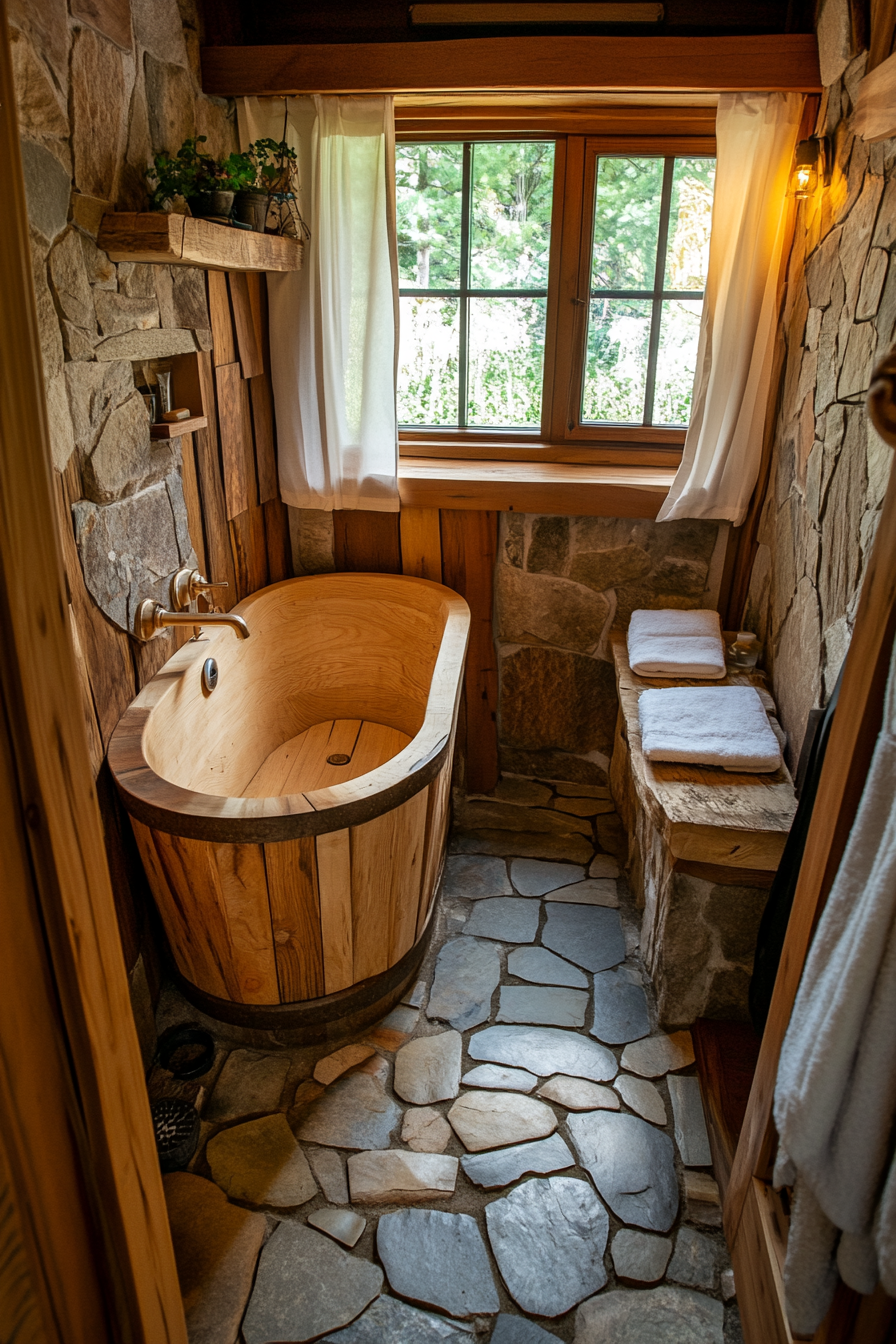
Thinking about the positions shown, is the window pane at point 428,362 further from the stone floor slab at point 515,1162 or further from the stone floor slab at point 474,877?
the stone floor slab at point 515,1162

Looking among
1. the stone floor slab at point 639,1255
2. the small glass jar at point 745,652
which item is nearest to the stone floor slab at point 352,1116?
the stone floor slab at point 639,1255

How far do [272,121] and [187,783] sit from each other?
201cm

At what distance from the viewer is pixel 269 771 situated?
9.16 feet

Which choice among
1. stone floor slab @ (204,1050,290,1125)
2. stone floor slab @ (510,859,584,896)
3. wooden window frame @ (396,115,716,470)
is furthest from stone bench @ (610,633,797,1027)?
wooden window frame @ (396,115,716,470)

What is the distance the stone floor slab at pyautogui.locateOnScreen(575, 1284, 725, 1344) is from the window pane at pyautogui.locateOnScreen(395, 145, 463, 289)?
2850 millimetres

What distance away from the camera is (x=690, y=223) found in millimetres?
2727

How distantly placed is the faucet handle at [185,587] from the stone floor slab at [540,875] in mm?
1306

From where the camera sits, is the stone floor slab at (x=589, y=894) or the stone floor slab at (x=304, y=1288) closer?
the stone floor slab at (x=304, y=1288)

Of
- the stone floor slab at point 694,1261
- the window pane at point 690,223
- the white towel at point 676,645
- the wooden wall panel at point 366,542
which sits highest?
the window pane at point 690,223

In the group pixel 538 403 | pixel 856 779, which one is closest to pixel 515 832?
pixel 538 403

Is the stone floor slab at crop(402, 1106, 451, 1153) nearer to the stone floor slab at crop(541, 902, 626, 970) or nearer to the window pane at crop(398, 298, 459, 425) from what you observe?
the stone floor slab at crop(541, 902, 626, 970)

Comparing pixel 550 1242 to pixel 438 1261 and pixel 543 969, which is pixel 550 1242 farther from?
pixel 543 969

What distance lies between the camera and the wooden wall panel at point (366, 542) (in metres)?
3.06

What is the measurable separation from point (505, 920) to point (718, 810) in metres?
0.89
